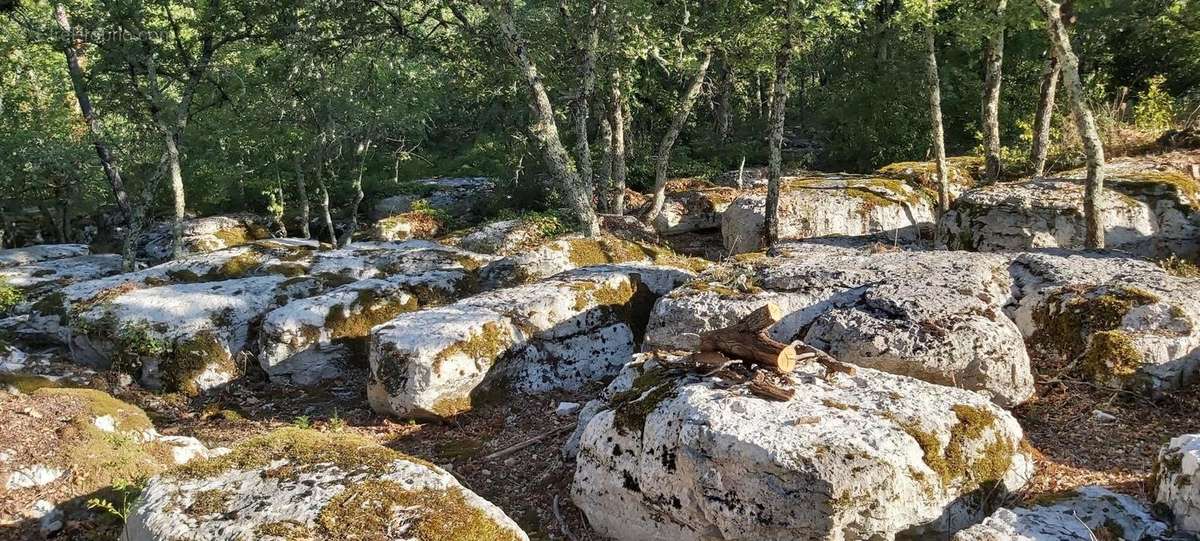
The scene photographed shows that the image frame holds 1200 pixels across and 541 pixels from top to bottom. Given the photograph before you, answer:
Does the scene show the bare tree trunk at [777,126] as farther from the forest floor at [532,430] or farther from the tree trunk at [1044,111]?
the forest floor at [532,430]

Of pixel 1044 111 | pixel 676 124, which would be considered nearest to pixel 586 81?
pixel 676 124

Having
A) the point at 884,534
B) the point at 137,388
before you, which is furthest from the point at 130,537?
the point at 137,388

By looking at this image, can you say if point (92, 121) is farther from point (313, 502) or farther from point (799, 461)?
point (799, 461)

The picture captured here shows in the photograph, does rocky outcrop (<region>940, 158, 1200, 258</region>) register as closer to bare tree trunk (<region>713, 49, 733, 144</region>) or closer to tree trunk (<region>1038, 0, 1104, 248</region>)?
tree trunk (<region>1038, 0, 1104, 248</region>)

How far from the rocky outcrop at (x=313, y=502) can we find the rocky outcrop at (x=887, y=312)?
4.35 m

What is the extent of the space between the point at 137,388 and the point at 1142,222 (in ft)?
56.6

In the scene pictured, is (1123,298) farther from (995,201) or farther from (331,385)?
(331,385)

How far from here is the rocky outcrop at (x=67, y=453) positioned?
5902 mm

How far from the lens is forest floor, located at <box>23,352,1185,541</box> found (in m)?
6.11

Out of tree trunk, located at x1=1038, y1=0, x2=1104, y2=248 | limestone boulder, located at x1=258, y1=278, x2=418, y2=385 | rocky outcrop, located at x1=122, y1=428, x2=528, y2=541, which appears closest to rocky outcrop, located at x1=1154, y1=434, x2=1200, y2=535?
rocky outcrop, located at x1=122, y1=428, x2=528, y2=541

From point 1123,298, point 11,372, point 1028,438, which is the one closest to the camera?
point 1028,438

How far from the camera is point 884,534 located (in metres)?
4.76

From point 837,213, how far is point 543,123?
7.80 meters

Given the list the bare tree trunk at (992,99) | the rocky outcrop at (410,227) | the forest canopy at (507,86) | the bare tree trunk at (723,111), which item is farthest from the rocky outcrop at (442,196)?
the bare tree trunk at (992,99)
